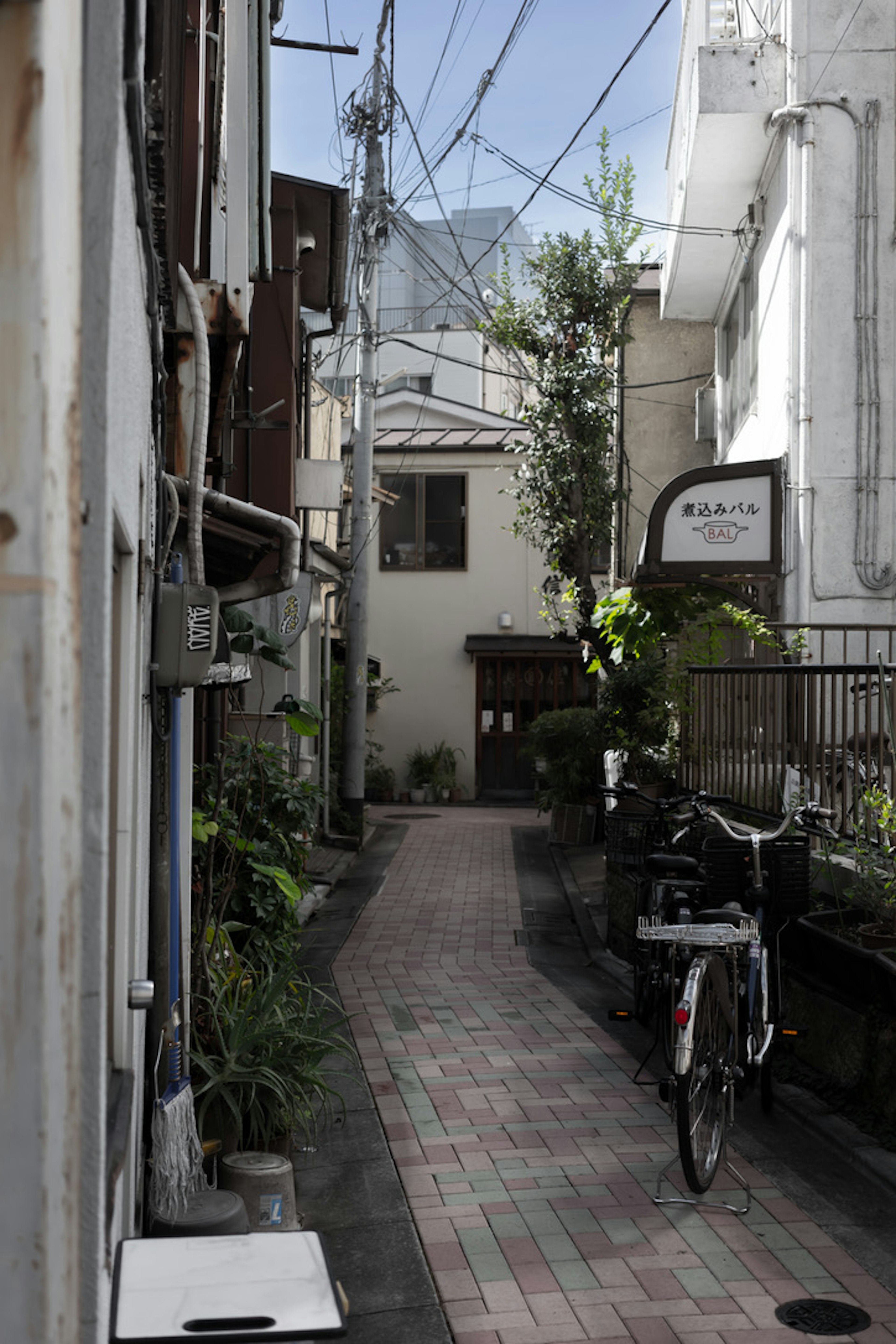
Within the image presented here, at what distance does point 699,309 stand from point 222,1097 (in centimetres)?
1442

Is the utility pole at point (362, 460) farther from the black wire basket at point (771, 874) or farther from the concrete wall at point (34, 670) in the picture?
the concrete wall at point (34, 670)

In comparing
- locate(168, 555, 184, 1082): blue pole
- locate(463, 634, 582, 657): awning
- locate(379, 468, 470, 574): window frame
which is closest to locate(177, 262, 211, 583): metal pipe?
locate(168, 555, 184, 1082): blue pole

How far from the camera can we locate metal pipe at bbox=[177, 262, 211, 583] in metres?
4.83

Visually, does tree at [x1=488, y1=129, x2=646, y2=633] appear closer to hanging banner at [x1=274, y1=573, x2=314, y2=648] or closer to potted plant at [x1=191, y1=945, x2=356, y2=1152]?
hanging banner at [x1=274, y1=573, x2=314, y2=648]

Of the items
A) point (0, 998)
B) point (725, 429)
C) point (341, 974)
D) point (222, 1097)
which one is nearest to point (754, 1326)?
point (222, 1097)

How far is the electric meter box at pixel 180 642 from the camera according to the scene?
4.62m

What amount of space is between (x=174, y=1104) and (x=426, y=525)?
2326cm

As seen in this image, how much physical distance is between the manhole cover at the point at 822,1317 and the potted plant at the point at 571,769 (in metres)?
13.6

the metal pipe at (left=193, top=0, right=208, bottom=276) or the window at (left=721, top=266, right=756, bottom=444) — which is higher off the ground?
the window at (left=721, top=266, right=756, bottom=444)

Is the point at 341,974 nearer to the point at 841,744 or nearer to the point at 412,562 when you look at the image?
the point at 841,744

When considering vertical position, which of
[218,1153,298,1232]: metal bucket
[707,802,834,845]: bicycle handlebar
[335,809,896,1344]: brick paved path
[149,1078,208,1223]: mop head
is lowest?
[335,809,896,1344]: brick paved path

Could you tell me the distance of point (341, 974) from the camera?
10133 mm

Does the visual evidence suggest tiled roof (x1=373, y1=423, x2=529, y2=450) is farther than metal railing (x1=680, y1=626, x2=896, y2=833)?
Yes

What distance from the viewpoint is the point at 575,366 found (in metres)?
18.2
